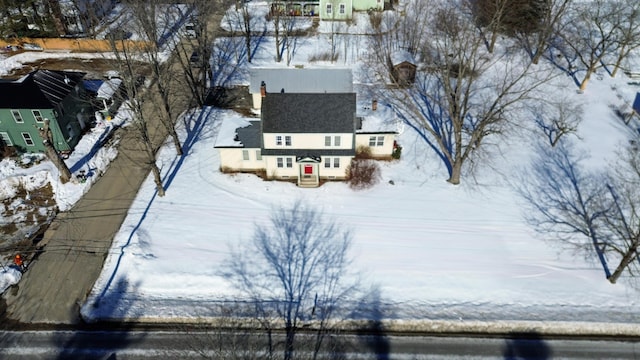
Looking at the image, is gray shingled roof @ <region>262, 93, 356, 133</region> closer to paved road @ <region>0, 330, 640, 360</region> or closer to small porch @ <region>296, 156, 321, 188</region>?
small porch @ <region>296, 156, 321, 188</region>

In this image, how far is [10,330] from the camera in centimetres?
2605

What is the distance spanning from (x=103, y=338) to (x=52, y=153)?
16.3 meters

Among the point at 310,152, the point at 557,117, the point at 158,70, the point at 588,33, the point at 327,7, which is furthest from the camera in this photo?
the point at 327,7

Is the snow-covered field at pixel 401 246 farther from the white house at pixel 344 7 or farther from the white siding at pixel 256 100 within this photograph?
the white house at pixel 344 7

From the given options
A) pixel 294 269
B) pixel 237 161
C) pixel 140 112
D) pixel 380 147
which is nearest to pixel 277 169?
pixel 237 161

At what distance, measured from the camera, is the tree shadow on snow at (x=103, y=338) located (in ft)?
81.7

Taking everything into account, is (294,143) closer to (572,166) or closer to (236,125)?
(236,125)

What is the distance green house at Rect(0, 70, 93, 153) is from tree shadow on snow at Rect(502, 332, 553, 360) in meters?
37.7

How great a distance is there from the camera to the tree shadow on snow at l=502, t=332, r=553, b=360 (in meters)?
25.1

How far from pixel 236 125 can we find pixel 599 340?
30.3m

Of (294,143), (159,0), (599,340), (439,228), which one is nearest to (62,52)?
(159,0)

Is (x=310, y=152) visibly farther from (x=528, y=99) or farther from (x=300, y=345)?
(x=528, y=99)

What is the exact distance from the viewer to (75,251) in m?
30.5

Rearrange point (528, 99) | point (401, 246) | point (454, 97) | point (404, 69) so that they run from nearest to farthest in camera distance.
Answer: point (401, 246)
point (454, 97)
point (528, 99)
point (404, 69)
